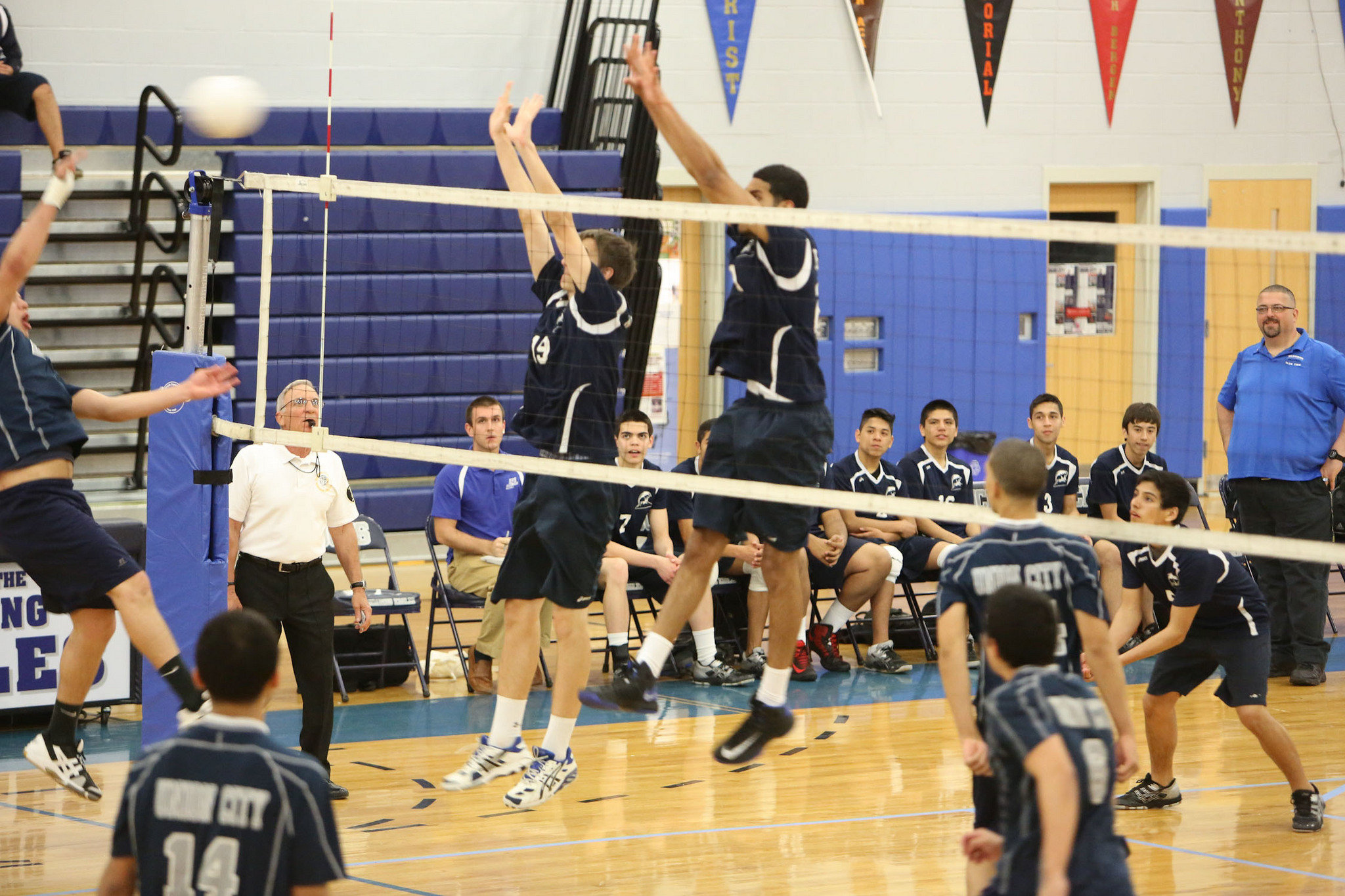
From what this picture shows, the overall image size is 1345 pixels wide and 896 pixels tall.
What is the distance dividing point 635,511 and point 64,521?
4.15 meters

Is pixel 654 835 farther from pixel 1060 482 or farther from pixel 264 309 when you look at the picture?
pixel 1060 482

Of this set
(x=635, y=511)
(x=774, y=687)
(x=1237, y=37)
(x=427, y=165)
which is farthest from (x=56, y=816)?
(x=1237, y=37)

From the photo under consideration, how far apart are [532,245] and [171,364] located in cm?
162

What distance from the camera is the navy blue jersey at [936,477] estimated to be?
887 cm

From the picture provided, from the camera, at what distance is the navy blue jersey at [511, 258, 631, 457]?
523 centimetres

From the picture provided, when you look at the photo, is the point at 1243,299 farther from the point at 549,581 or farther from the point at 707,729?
the point at 549,581

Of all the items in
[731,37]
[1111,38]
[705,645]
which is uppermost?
[1111,38]

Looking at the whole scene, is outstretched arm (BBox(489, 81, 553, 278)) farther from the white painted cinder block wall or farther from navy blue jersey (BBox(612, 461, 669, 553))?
the white painted cinder block wall

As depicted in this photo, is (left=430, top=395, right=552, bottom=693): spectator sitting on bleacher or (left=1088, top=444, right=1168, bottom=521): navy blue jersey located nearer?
(left=430, top=395, right=552, bottom=693): spectator sitting on bleacher

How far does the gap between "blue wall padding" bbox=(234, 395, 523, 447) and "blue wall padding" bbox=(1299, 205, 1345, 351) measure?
8613mm

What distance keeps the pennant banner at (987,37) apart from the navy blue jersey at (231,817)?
12517 millimetres

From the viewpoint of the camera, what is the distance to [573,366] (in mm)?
5246

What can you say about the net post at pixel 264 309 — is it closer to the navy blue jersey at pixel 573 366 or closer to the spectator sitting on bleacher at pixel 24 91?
the navy blue jersey at pixel 573 366

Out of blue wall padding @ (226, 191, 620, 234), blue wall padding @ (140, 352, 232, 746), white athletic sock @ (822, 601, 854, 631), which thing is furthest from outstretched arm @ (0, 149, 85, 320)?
blue wall padding @ (226, 191, 620, 234)
